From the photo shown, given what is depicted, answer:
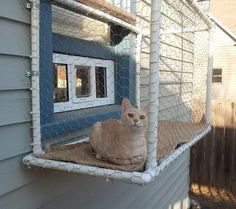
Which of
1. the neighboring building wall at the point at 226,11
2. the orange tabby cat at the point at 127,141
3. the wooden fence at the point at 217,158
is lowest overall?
the wooden fence at the point at 217,158

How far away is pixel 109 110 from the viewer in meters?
1.86

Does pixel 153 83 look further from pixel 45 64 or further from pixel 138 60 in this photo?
pixel 138 60

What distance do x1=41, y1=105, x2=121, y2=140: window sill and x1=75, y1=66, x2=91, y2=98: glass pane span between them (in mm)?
95

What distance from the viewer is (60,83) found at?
1607 millimetres

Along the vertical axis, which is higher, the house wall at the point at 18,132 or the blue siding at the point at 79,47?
the blue siding at the point at 79,47

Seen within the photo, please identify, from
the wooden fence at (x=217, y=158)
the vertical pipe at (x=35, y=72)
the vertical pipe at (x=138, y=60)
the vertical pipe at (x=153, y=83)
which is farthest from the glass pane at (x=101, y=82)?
the wooden fence at (x=217, y=158)

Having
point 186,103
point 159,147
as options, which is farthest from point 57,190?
point 186,103

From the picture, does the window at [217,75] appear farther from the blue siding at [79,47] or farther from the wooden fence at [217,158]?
the blue siding at [79,47]

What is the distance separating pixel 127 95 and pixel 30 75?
0.93 m

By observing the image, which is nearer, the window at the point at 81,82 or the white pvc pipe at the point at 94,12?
the white pvc pipe at the point at 94,12

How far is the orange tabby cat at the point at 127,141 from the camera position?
→ 3.71ft

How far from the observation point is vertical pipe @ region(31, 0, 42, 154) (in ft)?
3.98

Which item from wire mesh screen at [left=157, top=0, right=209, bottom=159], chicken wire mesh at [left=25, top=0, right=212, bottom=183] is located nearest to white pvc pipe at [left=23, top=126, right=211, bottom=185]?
chicken wire mesh at [left=25, top=0, right=212, bottom=183]

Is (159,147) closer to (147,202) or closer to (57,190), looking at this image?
(57,190)
